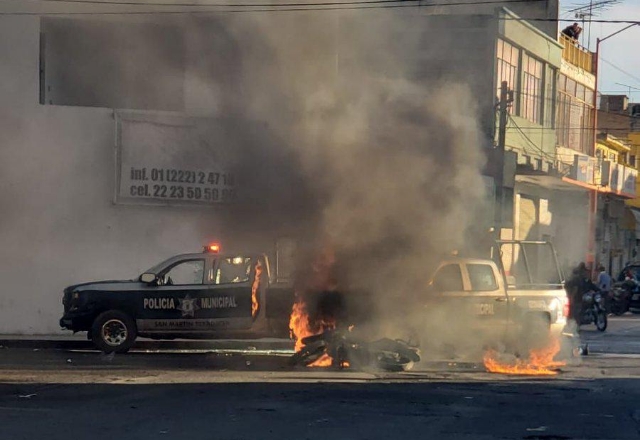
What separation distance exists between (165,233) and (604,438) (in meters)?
11.9

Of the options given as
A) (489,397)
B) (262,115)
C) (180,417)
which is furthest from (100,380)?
(262,115)

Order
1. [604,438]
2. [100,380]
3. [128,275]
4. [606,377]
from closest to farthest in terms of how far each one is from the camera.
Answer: [604,438]
[100,380]
[606,377]
[128,275]

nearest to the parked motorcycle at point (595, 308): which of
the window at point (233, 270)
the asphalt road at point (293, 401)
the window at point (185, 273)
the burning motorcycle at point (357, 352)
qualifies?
the asphalt road at point (293, 401)

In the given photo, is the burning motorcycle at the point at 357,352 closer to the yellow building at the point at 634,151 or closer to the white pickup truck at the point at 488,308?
the white pickup truck at the point at 488,308

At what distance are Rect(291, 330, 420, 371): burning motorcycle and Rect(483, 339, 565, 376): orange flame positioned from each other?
120cm

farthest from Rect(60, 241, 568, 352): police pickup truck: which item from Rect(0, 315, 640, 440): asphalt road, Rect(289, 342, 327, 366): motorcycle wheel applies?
Rect(289, 342, 327, 366): motorcycle wheel

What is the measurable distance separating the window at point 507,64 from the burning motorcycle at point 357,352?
13.8m

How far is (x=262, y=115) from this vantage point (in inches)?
614

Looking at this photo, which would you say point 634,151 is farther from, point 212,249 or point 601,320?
point 212,249

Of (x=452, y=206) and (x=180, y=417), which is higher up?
(x=452, y=206)

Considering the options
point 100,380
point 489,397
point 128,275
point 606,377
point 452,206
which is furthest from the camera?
point 128,275

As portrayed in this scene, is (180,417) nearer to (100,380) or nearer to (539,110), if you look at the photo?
(100,380)

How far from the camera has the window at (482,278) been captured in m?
14.3

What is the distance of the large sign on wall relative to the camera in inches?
708
